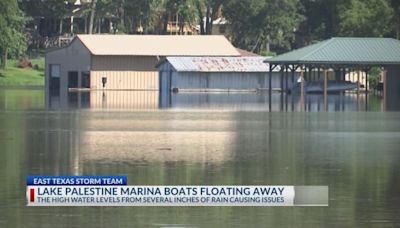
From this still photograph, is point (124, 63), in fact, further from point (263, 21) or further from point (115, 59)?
point (263, 21)

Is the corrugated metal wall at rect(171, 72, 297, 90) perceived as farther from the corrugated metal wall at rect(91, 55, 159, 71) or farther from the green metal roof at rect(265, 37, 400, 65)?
the green metal roof at rect(265, 37, 400, 65)

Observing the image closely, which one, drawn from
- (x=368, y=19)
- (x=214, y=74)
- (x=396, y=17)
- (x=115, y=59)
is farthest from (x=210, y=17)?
(x=396, y=17)

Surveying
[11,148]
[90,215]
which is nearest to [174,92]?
[11,148]

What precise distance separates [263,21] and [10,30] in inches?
1227

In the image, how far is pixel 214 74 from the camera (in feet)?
367

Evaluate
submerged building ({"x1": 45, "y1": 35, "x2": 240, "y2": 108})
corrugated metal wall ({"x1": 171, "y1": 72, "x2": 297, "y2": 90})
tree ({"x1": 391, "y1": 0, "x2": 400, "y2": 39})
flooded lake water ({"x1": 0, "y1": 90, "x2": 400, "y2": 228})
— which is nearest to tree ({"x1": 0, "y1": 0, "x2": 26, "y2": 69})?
submerged building ({"x1": 45, "y1": 35, "x2": 240, "y2": 108})

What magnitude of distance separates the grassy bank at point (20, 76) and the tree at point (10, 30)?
56.6 inches

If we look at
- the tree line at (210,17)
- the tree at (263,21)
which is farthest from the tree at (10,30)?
the tree at (263,21)

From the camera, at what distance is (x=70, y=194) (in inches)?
813

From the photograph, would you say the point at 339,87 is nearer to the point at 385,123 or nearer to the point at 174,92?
the point at 174,92

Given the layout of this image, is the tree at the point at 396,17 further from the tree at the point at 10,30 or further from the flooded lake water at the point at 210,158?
the tree at the point at 10,30

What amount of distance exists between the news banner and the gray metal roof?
286ft

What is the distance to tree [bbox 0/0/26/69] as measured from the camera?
121m

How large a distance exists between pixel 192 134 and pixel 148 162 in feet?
43.2
